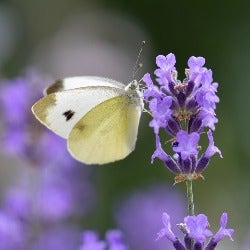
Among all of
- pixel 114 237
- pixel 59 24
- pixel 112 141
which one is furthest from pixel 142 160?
pixel 114 237

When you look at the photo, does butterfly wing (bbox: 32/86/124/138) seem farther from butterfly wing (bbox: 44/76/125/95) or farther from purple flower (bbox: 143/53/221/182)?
purple flower (bbox: 143/53/221/182)

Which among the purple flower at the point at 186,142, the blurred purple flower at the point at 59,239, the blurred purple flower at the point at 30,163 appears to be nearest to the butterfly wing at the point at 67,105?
the purple flower at the point at 186,142

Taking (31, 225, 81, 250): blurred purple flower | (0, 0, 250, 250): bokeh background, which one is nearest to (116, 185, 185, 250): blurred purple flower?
(0, 0, 250, 250): bokeh background

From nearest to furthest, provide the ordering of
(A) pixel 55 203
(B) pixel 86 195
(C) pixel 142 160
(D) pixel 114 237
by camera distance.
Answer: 1. (D) pixel 114 237
2. (A) pixel 55 203
3. (B) pixel 86 195
4. (C) pixel 142 160

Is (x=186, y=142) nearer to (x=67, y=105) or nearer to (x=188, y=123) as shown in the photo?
(x=188, y=123)

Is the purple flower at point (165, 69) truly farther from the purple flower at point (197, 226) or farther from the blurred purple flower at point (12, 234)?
the blurred purple flower at point (12, 234)

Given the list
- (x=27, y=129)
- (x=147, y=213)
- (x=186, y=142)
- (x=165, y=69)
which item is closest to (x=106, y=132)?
(x=165, y=69)

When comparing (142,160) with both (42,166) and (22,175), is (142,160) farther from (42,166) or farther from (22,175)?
(42,166)
